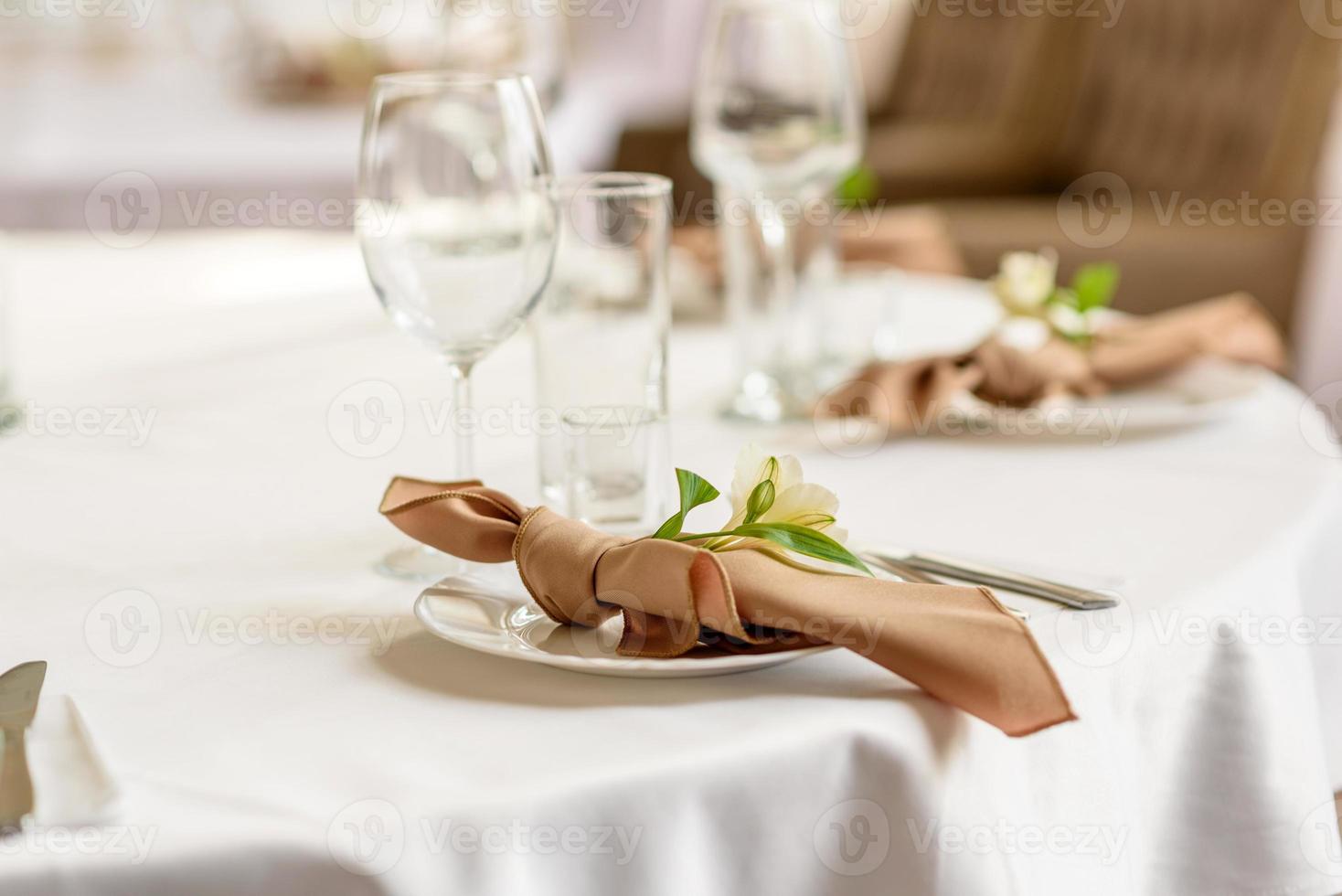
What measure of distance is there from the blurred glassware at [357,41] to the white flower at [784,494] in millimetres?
887

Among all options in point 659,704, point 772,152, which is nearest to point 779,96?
point 772,152

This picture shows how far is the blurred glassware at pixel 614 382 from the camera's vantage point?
75cm

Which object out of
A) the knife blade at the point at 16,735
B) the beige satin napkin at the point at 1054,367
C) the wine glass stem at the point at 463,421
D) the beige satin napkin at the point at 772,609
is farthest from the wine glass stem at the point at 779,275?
the knife blade at the point at 16,735

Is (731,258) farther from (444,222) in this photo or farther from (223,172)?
(223,172)

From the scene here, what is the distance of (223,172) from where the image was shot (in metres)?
2.75

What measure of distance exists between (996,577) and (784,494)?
0.14 meters

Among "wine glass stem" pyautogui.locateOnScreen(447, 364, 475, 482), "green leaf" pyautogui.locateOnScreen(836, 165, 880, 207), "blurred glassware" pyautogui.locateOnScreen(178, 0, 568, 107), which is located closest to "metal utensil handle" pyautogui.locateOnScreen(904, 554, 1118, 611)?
"wine glass stem" pyautogui.locateOnScreen(447, 364, 475, 482)

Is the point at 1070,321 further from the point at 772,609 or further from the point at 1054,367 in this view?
the point at 772,609

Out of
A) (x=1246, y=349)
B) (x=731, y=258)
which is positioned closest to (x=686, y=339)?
(x=731, y=258)

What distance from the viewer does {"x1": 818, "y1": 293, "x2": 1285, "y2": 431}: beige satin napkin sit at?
3.07 ft

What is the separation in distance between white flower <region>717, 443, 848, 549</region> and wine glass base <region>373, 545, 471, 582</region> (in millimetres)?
167

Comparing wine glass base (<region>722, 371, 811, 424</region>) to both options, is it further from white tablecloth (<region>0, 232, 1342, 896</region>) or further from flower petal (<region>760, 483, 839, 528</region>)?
flower petal (<region>760, 483, 839, 528</region>)

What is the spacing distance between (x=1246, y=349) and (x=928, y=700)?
61cm

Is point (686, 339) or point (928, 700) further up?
point (686, 339)
